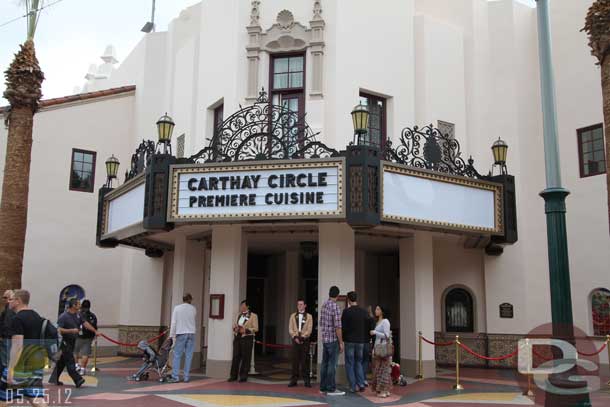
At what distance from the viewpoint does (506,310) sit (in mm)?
16422

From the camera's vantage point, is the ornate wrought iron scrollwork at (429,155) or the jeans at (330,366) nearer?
the jeans at (330,366)

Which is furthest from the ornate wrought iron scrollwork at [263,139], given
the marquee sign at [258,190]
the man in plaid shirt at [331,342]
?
the man in plaid shirt at [331,342]

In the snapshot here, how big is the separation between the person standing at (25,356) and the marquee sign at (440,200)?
6.67 metres

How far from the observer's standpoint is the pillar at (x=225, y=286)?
13.8 metres

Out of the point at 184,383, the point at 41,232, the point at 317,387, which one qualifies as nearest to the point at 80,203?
the point at 41,232

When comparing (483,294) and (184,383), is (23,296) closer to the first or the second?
(184,383)

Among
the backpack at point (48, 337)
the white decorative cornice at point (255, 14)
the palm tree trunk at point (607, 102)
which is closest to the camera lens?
the backpack at point (48, 337)

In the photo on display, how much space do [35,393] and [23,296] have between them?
1273mm

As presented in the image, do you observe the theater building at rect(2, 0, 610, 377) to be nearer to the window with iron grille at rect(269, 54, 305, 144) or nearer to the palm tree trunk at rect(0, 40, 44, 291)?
the window with iron grille at rect(269, 54, 305, 144)

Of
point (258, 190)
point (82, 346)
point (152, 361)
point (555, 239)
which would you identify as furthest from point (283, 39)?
point (555, 239)

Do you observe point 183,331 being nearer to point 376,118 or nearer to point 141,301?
point 141,301

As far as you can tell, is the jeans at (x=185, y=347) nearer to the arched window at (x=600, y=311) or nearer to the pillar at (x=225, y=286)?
the pillar at (x=225, y=286)

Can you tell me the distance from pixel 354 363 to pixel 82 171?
12.2 meters

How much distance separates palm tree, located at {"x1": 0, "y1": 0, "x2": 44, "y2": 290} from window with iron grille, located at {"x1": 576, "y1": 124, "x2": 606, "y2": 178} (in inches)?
542
